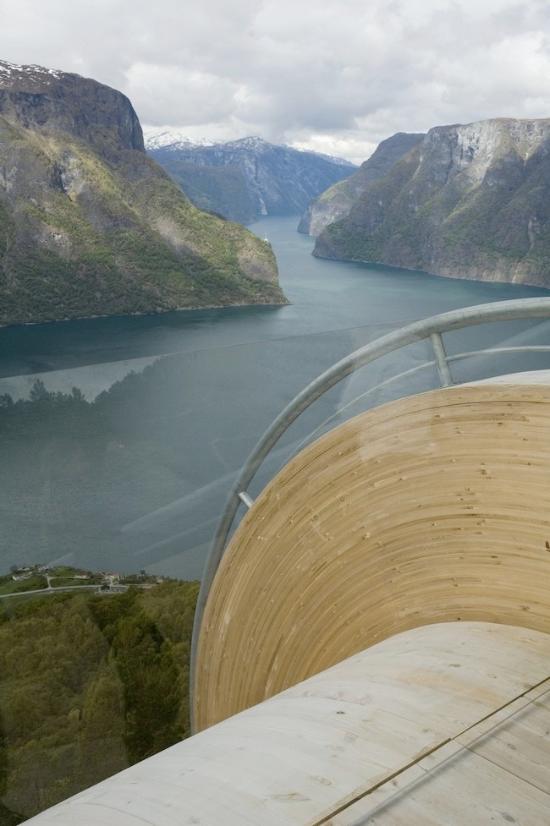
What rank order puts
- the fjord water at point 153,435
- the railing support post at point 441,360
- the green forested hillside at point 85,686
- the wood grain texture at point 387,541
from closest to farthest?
the wood grain texture at point 387,541, the railing support post at point 441,360, the green forested hillside at point 85,686, the fjord water at point 153,435

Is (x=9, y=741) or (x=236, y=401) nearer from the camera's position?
(x=9, y=741)

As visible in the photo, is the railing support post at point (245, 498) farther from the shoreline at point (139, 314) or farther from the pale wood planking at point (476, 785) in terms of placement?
the shoreline at point (139, 314)

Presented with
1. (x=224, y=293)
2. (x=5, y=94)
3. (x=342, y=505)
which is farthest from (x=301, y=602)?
(x=5, y=94)

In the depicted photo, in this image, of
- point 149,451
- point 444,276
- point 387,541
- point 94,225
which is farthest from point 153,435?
point 94,225

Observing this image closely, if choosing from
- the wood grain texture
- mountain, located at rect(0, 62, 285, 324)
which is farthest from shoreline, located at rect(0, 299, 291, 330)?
the wood grain texture

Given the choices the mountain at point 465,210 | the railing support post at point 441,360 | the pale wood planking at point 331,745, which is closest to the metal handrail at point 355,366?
the railing support post at point 441,360

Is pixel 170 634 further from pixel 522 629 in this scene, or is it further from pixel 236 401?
pixel 522 629
